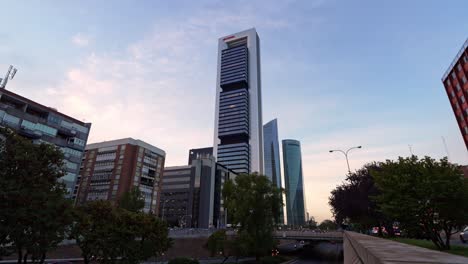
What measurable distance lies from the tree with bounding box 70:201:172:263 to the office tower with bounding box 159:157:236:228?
398ft

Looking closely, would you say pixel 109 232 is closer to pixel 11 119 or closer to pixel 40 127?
pixel 11 119

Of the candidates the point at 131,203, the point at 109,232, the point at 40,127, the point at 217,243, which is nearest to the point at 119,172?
the point at 40,127

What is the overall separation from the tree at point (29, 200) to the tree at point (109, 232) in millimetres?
2254

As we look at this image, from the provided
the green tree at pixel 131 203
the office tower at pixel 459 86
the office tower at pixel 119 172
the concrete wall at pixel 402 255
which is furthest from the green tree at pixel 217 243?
the office tower at pixel 459 86

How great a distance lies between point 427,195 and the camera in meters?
20.7

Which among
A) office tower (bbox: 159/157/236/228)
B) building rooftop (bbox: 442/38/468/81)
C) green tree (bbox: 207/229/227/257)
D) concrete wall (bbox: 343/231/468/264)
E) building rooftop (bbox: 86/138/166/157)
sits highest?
building rooftop (bbox: 442/38/468/81)

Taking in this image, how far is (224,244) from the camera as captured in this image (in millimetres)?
48469

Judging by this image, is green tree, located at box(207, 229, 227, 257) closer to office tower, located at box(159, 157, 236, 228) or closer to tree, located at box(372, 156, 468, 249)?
tree, located at box(372, 156, 468, 249)

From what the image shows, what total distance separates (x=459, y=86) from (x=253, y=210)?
215 ft

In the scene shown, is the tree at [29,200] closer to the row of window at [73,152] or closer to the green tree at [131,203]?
the green tree at [131,203]

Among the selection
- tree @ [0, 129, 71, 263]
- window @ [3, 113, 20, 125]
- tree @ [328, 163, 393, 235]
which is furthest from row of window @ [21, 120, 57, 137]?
tree @ [328, 163, 393, 235]

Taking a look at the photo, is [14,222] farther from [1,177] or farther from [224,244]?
[224,244]

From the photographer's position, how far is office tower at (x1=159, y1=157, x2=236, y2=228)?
144m

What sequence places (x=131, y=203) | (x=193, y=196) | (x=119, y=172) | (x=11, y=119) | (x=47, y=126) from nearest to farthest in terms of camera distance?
(x=131, y=203)
(x=11, y=119)
(x=47, y=126)
(x=119, y=172)
(x=193, y=196)
